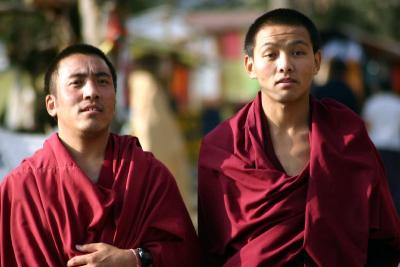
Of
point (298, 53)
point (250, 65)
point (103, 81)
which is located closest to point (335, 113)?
point (298, 53)

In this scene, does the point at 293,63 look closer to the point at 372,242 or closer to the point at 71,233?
the point at 372,242

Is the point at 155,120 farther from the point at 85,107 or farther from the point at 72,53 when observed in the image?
the point at 85,107

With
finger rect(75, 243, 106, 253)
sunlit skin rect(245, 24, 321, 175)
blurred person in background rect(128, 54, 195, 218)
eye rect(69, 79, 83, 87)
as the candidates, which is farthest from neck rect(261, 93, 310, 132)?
blurred person in background rect(128, 54, 195, 218)

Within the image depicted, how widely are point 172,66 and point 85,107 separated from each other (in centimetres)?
1658

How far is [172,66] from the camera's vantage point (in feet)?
66.7

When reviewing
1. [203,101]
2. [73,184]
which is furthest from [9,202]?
[203,101]

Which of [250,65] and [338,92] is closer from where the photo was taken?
[250,65]

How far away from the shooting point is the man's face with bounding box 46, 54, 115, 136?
12.5ft

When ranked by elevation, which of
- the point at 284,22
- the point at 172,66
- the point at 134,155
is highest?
the point at 284,22

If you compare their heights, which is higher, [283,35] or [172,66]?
[283,35]

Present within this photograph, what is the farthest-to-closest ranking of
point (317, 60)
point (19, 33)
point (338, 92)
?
point (19, 33), point (338, 92), point (317, 60)

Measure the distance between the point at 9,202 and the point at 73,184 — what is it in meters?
0.26

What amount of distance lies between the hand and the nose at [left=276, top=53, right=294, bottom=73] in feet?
3.01

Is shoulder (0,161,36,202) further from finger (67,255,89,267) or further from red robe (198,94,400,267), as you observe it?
red robe (198,94,400,267)
